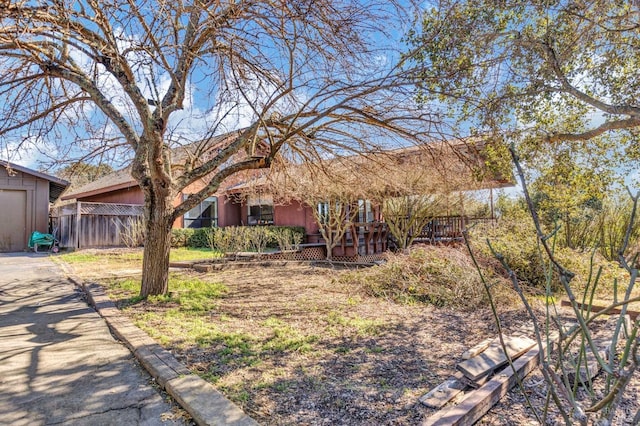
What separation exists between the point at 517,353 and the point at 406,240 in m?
9.72

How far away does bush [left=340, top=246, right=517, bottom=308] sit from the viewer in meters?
5.80

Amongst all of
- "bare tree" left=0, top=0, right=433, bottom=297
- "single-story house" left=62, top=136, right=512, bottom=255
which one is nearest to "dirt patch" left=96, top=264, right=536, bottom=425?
"bare tree" left=0, top=0, right=433, bottom=297

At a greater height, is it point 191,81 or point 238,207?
point 191,81

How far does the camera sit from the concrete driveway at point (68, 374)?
8.59 feet

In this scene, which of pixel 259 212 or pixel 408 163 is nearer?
pixel 408 163

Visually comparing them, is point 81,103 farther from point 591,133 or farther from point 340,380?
point 591,133

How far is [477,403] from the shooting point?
96.3 inches

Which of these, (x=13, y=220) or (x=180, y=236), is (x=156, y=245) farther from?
(x=13, y=220)

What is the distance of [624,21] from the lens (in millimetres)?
5285

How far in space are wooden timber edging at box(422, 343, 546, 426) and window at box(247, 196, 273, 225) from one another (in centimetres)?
1609

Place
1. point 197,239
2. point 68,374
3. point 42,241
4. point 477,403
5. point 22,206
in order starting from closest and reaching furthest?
point 477,403, point 68,374, point 42,241, point 22,206, point 197,239

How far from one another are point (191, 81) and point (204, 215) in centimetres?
1386

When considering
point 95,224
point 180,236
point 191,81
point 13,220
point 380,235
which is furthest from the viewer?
point 180,236

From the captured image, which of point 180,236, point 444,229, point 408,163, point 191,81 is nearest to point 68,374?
point 191,81
